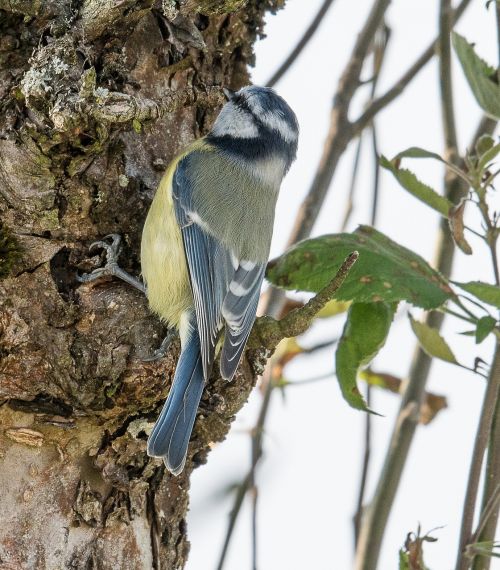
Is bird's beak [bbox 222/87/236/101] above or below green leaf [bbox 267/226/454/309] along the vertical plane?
above

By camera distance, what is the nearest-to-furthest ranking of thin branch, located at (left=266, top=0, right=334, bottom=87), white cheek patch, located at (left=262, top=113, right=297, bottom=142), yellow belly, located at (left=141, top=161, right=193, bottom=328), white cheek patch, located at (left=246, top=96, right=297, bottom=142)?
yellow belly, located at (left=141, top=161, right=193, bottom=328) < white cheek patch, located at (left=246, top=96, right=297, bottom=142) < white cheek patch, located at (left=262, top=113, right=297, bottom=142) < thin branch, located at (left=266, top=0, right=334, bottom=87)

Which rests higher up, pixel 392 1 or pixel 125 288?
pixel 392 1

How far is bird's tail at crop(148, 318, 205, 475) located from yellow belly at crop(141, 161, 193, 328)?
0.10 m

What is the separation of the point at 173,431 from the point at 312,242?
1.44 feet

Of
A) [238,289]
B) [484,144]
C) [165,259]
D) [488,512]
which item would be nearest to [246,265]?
[238,289]

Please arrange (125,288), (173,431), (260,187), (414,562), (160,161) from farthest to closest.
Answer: (260,187) → (160,161) → (125,288) → (173,431) → (414,562)

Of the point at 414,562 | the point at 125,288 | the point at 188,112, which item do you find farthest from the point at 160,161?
the point at 414,562

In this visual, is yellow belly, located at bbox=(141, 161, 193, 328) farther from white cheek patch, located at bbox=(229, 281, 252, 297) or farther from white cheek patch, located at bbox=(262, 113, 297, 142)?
white cheek patch, located at bbox=(262, 113, 297, 142)

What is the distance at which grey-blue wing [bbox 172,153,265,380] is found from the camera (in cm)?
189

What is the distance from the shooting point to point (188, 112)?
1.99 m

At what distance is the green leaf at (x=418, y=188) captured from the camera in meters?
1.55

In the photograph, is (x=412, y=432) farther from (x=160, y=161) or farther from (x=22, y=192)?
(x=22, y=192)

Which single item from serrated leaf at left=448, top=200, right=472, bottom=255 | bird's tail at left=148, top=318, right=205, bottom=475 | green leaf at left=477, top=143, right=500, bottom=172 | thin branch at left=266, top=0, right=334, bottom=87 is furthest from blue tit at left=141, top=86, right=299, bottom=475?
green leaf at left=477, top=143, right=500, bottom=172

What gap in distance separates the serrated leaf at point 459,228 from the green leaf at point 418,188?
4cm
